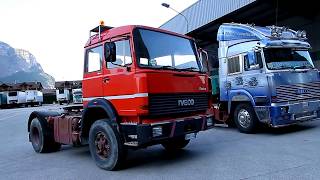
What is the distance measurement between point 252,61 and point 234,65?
38.7 inches

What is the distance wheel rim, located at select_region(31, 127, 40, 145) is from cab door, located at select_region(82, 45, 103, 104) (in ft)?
8.69

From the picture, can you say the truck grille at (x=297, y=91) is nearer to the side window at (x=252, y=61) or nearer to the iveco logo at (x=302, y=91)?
the iveco logo at (x=302, y=91)

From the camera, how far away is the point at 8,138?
13992mm

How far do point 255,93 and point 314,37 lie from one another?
15164 mm

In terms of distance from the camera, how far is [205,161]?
768 centimetres

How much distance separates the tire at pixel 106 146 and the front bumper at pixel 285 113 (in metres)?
4.98

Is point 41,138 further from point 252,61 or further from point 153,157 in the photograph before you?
point 252,61

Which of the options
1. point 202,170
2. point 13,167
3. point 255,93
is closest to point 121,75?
point 202,170

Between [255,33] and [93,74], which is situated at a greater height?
[255,33]

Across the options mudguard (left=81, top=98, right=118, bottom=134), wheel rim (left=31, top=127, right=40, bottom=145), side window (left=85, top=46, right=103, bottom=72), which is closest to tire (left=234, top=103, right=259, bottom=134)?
mudguard (left=81, top=98, right=118, bottom=134)

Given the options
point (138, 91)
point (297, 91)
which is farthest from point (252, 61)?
point (138, 91)

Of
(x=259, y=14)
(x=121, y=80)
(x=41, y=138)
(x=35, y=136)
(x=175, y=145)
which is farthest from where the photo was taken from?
(x=259, y=14)

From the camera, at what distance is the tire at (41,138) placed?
9883 mm

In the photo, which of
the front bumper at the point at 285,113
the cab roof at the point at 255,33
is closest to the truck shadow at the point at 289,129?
the front bumper at the point at 285,113
